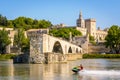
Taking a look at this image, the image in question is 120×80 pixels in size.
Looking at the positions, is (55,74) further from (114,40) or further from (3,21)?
(3,21)

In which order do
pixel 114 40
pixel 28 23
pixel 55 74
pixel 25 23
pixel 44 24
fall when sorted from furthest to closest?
pixel 28 23 < pixel 25 23 < pixel 44 24 < pixel 114 40 < pixel 55 74

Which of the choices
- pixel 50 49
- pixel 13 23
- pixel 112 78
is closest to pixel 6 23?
pixel 13 23

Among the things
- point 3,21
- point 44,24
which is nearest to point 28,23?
point 44,24

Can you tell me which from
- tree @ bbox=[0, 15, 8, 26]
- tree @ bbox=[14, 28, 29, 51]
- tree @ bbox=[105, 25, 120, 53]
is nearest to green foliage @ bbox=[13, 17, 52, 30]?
tree @ bbox=[0, 15, 8, 26]

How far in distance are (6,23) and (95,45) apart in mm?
41311

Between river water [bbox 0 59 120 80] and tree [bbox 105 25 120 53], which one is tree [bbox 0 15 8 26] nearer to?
tree [bbox 105 25 120 53]

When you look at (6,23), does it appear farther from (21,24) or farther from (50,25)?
(50,25)

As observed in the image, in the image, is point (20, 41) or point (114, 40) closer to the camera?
point (20, 41)

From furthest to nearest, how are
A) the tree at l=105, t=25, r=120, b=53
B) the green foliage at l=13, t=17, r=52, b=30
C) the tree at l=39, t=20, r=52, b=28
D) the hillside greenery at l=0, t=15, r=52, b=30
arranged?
the tree at l=39, t=20, r=52, b=28 → the green foliage at l=13, t=17, r=52, b=30 → the hillside greenery at l=0, t=15, r=52, b=30 → the tree at l=105, t=25, r=120, b=53

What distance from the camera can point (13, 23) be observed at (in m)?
166

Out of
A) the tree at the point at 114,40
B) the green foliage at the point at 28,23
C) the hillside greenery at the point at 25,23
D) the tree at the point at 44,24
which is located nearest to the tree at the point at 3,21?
the hillside greenery at the point at 25,23

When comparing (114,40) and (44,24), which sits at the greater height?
(44,24)

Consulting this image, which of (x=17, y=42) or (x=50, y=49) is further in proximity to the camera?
(x=17, y=42)

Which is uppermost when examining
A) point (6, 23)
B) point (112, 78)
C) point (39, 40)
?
point (6, 23)
